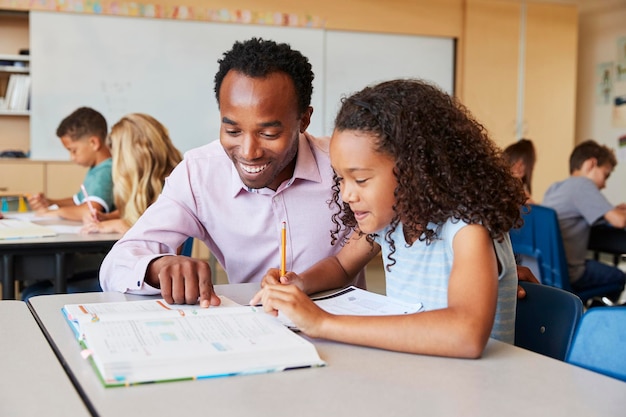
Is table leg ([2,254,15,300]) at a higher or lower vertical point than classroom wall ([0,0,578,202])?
lower

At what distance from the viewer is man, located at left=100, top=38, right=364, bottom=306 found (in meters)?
1.45

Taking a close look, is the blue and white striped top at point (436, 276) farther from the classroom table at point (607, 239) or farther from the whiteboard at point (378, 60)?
the whiteboard at point (378, 60)

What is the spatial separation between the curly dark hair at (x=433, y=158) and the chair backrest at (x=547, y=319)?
188mm

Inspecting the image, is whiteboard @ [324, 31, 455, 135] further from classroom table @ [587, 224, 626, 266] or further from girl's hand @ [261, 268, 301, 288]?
girl's hand @ [261, 268, 301, 288]

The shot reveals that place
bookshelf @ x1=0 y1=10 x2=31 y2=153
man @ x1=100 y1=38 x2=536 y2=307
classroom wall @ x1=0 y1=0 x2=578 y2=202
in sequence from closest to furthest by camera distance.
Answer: man @ x1=100 y1=38 x2=536 y2=307 → bookshelf @ x1=0 y1=10 x2=31 y2=153 → classroom wall @ x1=0 y1=0 x2=578 y2=202

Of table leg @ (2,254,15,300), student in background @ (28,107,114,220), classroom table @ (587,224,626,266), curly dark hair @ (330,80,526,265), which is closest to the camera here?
curly dark hair @ (330,80,526,265)

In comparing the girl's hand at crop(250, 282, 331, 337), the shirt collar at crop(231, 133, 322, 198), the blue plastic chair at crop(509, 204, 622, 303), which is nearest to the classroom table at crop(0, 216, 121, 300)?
the shirt collar at crop(231, 133, 322, 198)

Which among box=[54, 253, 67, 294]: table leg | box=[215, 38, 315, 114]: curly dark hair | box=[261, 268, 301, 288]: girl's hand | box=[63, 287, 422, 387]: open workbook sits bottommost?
box=[54, 253, 67, 294]: table leg

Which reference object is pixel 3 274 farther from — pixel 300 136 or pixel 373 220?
pixel 373 220

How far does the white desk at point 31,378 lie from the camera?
76cm

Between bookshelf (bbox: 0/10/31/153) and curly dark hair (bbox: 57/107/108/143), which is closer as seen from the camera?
curly dark hair (bbox: 57/107/108/143)

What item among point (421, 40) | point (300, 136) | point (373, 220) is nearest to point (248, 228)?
point (300, 136)

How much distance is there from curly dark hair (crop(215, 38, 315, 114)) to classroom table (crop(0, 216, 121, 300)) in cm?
114

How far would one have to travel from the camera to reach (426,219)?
1.17 meters
